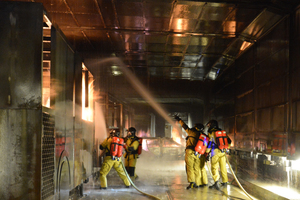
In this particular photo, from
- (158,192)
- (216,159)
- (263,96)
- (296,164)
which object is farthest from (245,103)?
(158,192)

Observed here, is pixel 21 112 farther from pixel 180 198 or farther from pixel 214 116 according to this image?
pixel 214 116

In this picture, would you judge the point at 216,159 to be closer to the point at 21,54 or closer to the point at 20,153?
the point at 20,153

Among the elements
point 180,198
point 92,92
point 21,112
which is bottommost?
point 180,198

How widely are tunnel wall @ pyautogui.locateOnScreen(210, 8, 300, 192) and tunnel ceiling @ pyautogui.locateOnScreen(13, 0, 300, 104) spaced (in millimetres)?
524

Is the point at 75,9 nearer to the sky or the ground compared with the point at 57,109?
nearer to the sky

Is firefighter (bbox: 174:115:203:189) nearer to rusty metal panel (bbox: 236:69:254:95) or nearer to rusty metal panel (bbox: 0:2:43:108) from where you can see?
rusty metal panel (bbox: 236:69:254:95)

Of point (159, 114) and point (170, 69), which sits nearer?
point (170, 69)

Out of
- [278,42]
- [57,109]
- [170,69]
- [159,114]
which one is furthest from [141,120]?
[57,109]

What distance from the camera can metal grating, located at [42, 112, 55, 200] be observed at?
429 cm

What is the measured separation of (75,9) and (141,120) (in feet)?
65.1

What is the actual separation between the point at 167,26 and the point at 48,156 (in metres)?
5.38

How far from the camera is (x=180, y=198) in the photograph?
6.80 meters

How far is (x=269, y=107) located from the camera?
A: 27.8ft

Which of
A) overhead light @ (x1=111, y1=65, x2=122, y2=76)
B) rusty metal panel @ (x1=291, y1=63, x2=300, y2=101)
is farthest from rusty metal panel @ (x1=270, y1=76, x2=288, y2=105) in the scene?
overhead light @ (x1=111, y1=65, x2=122, y2=76)
